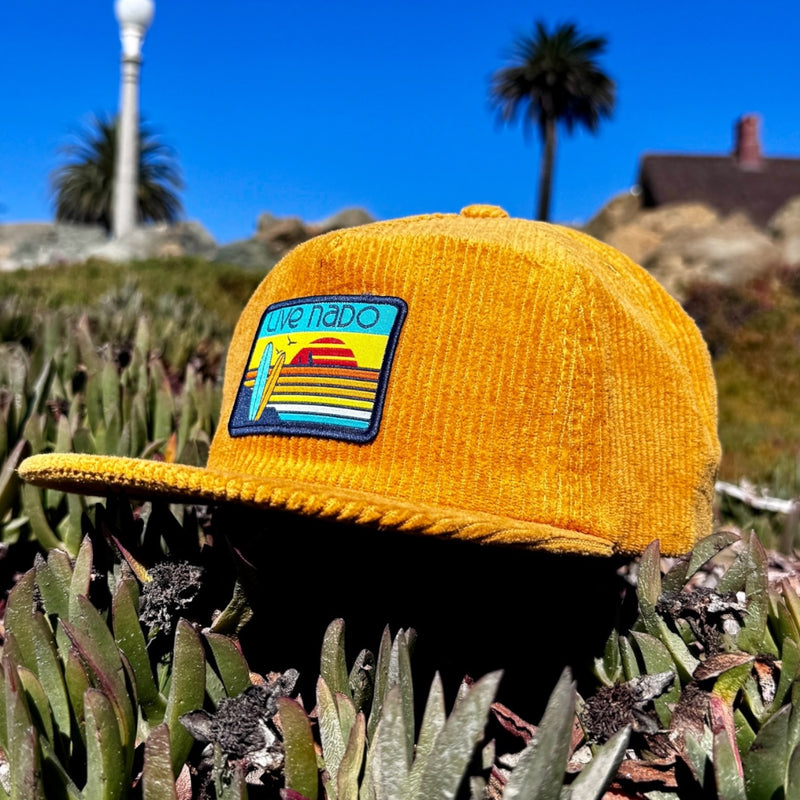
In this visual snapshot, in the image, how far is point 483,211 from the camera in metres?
1.66

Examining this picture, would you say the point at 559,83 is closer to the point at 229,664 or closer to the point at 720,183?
the point at 720,183

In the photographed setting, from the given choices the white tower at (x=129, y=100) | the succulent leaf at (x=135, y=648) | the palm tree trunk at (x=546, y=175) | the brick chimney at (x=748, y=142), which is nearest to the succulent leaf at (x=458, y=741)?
the succulent leaf at (x=135, y=648)

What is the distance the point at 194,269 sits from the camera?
11.1 meters

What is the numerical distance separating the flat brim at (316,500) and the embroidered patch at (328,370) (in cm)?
15

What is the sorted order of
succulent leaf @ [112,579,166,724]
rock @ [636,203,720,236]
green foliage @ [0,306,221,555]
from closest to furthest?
succulent leaf @ [112,579,166,724], green foliage @ [0,306,221,555], rock @ [636,203,720,236]

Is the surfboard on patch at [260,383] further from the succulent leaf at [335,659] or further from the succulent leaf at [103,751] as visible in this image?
the succulent leaf at [103,751]

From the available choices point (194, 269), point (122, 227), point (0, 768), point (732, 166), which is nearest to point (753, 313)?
point (194, 269)

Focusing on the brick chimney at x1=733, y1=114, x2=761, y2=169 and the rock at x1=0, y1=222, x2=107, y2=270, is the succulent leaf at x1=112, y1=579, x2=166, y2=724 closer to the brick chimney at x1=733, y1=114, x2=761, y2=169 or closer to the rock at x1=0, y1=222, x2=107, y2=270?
the rock at x1=0, y1=222, x2=107, y2=270

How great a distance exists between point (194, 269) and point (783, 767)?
35.3 ft

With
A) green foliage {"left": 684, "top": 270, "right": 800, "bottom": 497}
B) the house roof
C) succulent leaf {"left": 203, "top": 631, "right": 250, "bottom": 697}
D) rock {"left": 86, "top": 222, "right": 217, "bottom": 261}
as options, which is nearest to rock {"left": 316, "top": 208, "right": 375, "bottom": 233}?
rock {"left": 86, "top": 222, "right": 217, "bottom": 261}

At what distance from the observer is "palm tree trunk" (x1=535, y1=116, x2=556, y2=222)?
28.7 m

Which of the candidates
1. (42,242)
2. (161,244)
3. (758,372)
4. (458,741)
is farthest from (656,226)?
(458,741)

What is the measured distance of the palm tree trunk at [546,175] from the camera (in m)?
28.7

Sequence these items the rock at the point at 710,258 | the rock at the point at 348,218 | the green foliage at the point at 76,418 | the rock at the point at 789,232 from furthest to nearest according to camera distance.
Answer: the rock at the point at 348,218 < the rock at the point at 789,232 < the rock at the point at 710,258 < the green foliage at the point at 76,418
